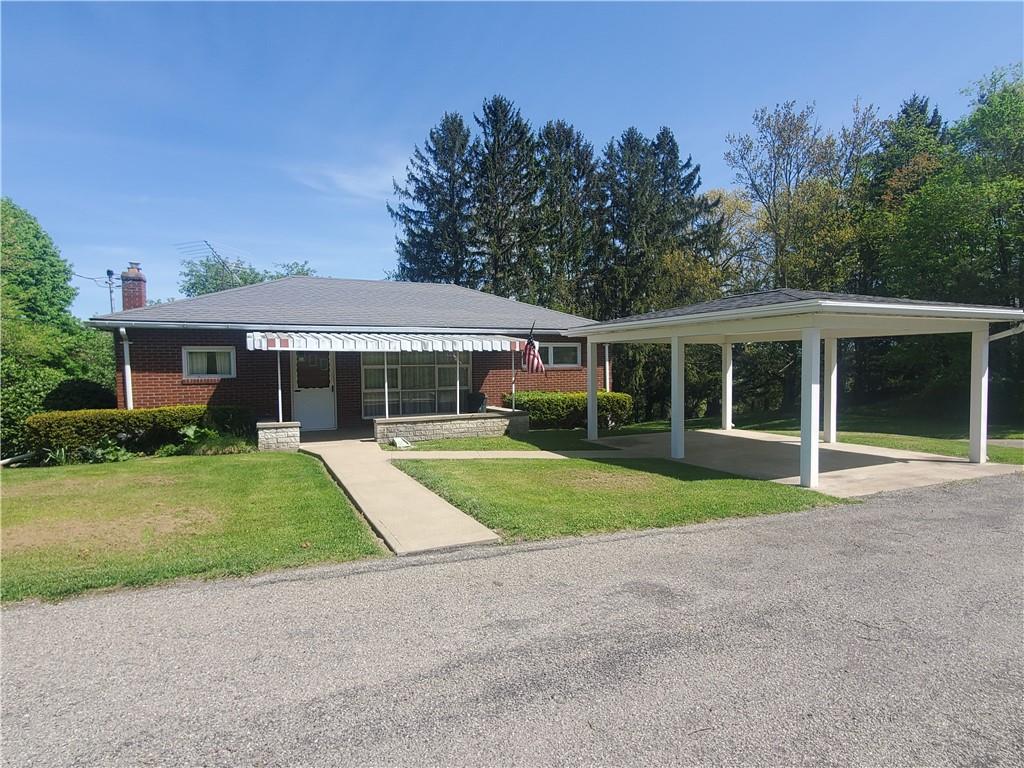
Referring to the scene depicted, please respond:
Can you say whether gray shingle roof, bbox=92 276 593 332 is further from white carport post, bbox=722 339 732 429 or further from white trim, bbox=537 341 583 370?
white carport post, bbox=722 339 732 429

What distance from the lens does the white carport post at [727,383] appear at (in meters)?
16.3

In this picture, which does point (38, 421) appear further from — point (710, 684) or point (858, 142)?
point (858, 142)

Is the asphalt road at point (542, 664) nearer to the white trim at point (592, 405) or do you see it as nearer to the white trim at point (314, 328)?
the white trim at point (592, 405)

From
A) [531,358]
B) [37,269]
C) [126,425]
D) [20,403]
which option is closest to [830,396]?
[531,358]

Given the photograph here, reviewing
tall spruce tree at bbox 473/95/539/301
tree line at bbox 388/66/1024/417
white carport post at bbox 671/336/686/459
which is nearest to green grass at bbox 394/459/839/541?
white carport post at bbox 671/336/686/459

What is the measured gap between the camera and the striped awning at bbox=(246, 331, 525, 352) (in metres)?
12.5

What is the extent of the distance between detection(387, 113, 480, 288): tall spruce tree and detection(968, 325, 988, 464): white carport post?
25464 millimetres

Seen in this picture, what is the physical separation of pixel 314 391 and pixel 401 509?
8.98 metres

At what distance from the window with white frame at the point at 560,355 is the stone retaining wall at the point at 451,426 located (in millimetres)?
3235

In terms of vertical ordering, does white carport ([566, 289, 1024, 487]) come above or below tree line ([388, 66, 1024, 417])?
below

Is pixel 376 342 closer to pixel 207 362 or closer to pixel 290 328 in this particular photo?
pixel 290 328

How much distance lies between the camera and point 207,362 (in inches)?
550

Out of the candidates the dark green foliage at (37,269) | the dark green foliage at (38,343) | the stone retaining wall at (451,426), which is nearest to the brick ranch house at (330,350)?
the stone retaining wall at (451,426)

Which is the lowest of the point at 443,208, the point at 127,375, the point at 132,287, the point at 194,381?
the point at 194,381
